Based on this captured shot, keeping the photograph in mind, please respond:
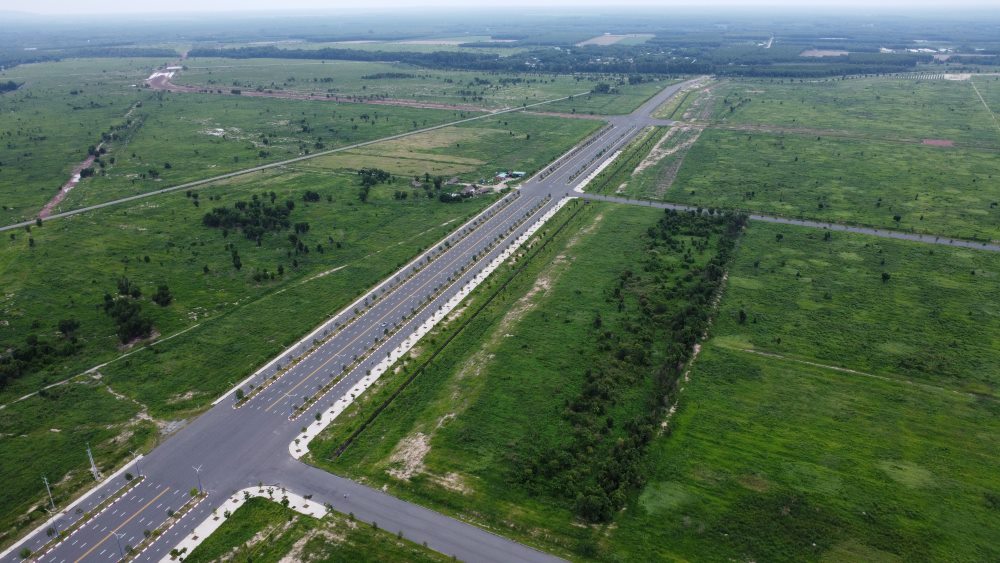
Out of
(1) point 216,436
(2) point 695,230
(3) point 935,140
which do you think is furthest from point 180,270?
(3) point 935,140

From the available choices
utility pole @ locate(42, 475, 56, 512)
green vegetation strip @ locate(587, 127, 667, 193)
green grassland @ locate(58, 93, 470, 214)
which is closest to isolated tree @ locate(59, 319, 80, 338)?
utility pole @ locate(42, 475, 56, 512)

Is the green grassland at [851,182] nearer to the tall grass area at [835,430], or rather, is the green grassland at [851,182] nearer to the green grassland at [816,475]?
the tall grass area at [835,430]

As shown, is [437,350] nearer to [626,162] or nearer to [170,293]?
[170,293]

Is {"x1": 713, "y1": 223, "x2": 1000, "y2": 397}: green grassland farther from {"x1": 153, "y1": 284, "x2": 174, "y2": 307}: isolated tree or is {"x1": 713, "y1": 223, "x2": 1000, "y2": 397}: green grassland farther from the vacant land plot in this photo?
{"x1": 153, "y1": 284, "x2": 174, "y2": 307}: isolated tree

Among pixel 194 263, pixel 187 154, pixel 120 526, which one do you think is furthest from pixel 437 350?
pixel 187 154

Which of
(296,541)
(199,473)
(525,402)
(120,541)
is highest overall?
(525,402)

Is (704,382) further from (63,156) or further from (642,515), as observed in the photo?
(63,156)

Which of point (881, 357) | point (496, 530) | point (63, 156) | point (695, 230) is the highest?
point (63, 156)
